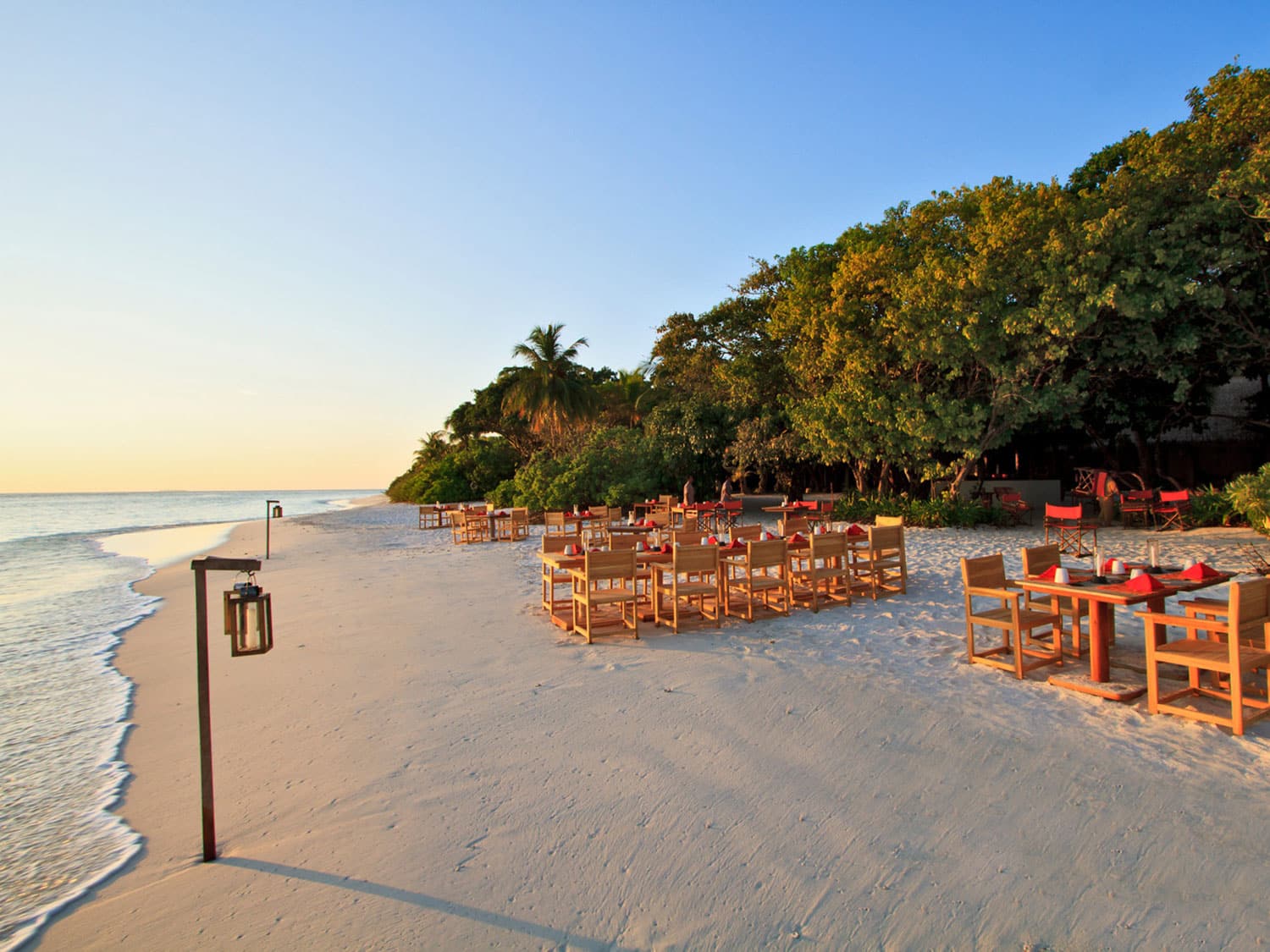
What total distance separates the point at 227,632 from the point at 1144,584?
18.3 feet

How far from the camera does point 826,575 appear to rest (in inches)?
287

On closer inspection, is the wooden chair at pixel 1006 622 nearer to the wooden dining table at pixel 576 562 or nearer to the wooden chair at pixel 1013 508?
the wooden dining table at pixel 576 562

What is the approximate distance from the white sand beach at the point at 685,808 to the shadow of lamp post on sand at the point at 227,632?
25 centimetres

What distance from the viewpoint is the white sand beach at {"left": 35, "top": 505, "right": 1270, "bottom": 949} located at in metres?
2.51

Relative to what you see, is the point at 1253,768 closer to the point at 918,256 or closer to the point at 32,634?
the point at 32,634

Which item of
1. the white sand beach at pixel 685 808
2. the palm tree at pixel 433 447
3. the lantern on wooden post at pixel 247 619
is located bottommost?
the white sand beach at pixel 685 808

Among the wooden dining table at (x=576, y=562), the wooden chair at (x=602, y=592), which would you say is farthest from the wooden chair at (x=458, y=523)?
the wooden chair at (x=602, y=592)

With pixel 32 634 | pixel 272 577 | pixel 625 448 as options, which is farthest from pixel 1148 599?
pixel 625 448

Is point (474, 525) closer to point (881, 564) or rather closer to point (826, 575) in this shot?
point (881, 564)

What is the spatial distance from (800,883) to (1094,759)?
2.07 m

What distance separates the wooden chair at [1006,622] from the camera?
16.3 ft

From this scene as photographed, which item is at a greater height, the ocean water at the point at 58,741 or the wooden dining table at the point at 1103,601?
the wooden dining table at the point at 1103,601

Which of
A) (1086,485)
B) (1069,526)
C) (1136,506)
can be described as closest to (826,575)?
(1069,526)

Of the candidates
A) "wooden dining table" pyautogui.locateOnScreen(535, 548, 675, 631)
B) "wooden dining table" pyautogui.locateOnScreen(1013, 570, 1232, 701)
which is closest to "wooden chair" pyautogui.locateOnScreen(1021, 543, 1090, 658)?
"wooden dining table" pyautogui.locateOnScreen(1013, 570, 1232, 701)
